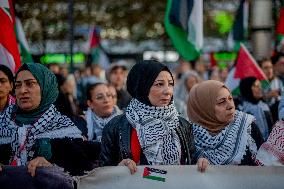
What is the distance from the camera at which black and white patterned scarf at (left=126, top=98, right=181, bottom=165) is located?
12.7 ft

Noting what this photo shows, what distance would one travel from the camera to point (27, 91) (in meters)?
4.00

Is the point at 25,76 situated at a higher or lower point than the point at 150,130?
higher

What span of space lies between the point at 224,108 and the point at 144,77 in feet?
2.16

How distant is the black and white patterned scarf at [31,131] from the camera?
396 cm

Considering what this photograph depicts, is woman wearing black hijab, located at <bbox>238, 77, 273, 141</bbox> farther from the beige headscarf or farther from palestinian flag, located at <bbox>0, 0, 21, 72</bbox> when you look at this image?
palestinian flag, located at <bbox>0, 0, 21, 72</bbox>

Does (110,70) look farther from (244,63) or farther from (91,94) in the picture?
(91,94)

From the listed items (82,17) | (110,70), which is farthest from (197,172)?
(82,17)

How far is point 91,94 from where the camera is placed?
6039mm

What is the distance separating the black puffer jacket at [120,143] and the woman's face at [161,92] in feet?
0.64

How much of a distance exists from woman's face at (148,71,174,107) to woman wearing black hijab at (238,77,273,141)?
8.79 ft

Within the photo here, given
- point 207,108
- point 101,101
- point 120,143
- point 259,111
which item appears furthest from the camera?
point 259,111

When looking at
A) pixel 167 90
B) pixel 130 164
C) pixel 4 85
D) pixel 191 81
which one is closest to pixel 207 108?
pixel 167 90

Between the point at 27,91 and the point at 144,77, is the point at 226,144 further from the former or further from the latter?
the point at 27,91

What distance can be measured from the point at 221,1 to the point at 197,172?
24358 millimetres
